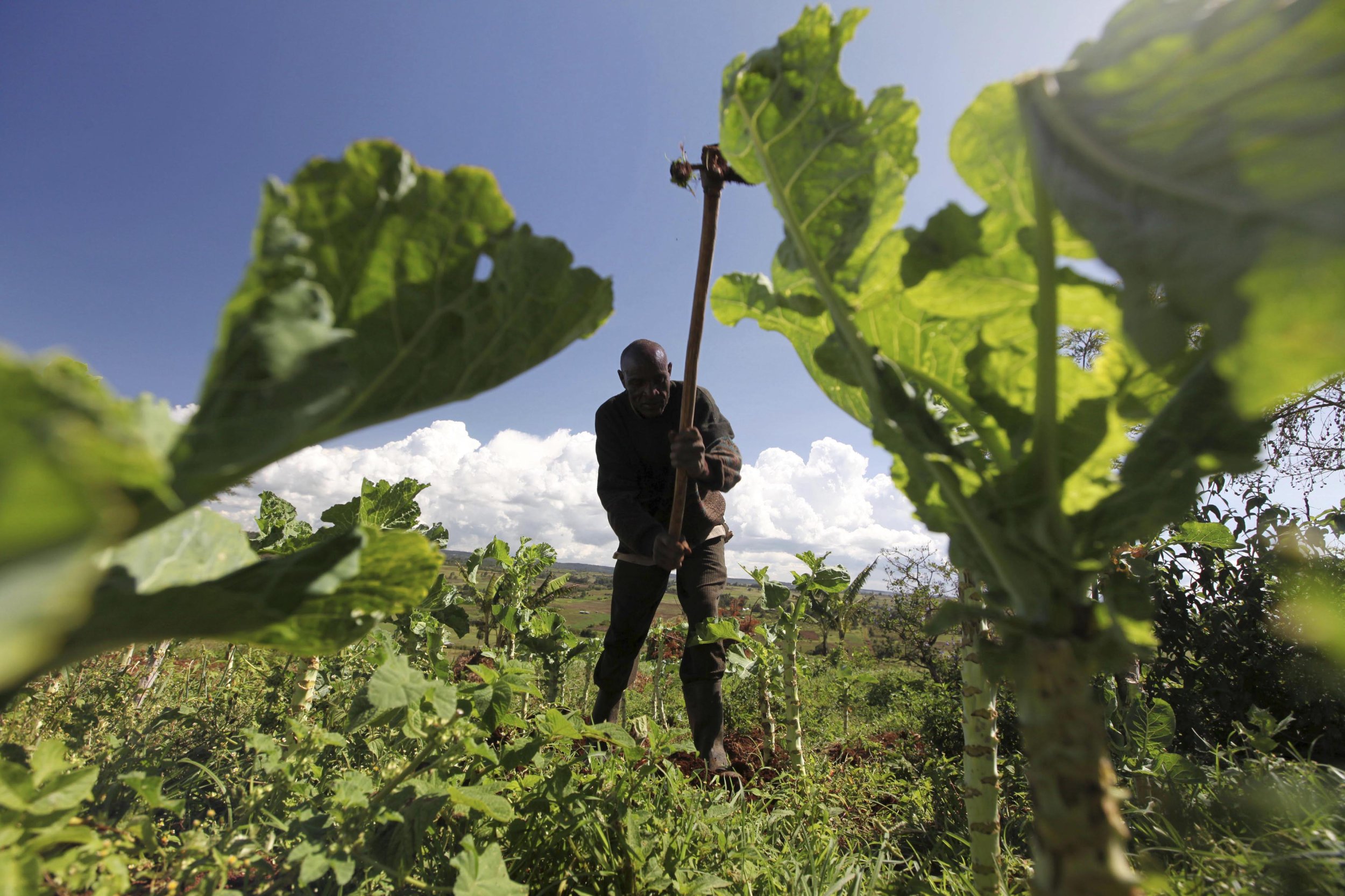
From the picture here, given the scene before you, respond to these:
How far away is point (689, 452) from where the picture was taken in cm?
297

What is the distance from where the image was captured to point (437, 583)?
10.9 feet

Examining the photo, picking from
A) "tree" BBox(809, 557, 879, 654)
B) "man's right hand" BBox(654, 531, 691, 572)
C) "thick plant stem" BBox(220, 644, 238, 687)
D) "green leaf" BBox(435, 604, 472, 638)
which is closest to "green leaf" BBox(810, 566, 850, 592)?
"tree" BBox(809, 557, 879, 654)

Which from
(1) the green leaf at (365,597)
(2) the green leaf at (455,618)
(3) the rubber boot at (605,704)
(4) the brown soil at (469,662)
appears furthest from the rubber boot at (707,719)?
(1) the green leaf at (365,597)

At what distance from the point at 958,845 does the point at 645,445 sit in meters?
2.76

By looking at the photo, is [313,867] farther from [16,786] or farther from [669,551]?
[669,551]

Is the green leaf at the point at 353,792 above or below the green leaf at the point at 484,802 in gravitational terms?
above

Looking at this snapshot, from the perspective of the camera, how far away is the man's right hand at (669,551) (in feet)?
10.5

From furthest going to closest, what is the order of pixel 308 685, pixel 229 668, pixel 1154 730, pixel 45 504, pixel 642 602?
pixel 642 602, pixel 229 668, pixel 1154 730, pixel 308 685, pixel 45 504

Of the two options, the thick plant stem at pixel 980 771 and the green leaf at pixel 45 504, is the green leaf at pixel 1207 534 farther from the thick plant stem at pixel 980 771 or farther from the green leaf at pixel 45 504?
the green leaf at pixel 45 504

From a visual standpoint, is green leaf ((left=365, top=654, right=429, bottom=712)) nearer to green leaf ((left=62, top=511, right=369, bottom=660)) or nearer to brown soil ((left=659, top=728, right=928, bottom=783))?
green leaf ((left=62, top=511, right=369, bottom=660))

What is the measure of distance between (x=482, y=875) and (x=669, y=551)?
198 centimetres

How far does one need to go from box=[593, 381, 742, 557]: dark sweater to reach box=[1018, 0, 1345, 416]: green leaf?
2.99m

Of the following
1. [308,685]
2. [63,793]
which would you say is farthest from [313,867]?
[308,685]

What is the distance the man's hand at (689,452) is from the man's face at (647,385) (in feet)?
2.78
